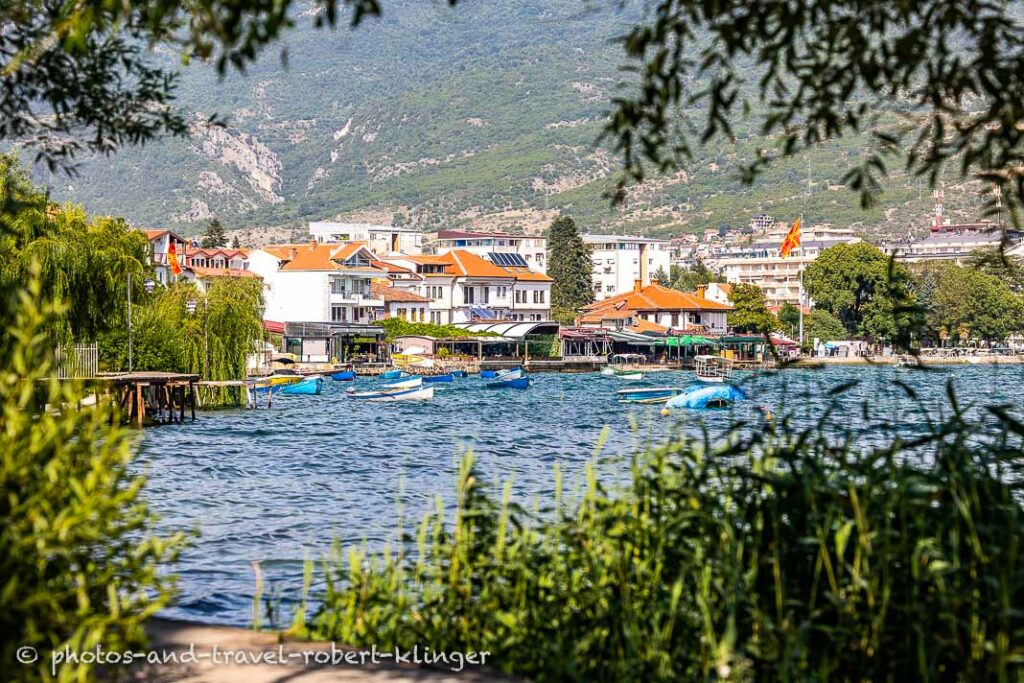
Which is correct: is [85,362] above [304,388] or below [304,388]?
above

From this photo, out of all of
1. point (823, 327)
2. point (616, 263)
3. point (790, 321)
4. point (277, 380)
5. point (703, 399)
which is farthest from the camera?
point (616, 263)

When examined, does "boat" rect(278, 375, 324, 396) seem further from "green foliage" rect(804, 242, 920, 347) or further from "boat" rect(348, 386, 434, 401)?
"green foliage" rect(804, 242, 920, 347)

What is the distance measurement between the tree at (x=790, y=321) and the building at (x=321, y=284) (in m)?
51.4

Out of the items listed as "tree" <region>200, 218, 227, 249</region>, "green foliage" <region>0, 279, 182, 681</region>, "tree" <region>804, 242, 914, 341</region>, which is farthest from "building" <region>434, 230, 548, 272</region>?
"green foliage" <region>0, 279, 182, 681</region>

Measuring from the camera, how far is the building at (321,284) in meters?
99.3

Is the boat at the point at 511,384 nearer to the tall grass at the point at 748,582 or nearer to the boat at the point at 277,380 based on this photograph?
the boat at the point at 277,380

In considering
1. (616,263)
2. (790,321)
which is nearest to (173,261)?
(790,321)

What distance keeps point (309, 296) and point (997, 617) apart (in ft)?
313

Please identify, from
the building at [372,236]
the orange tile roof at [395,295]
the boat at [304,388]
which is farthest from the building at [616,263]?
the boat at [304,388]

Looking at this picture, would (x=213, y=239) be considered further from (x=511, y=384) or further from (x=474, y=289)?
(x=511, y=384)

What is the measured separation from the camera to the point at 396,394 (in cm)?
6400

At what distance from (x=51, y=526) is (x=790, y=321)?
137991mm

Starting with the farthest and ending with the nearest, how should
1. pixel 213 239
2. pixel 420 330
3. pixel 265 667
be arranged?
pixel 213 239
pixel 420 330
pixel 265 667

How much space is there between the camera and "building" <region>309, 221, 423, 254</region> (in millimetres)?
148875
